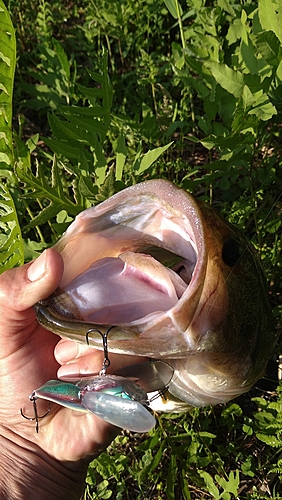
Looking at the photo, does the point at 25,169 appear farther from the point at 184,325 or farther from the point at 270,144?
the point at 270,144

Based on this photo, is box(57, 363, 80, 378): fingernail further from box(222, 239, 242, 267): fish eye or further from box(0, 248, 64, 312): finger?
box(222, 239, 242, 267): fish eye

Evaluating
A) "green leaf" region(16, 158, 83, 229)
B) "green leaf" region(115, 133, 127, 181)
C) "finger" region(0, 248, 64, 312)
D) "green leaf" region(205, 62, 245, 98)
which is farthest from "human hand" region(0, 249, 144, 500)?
"green leaf" region(205, 62, 245, 98)

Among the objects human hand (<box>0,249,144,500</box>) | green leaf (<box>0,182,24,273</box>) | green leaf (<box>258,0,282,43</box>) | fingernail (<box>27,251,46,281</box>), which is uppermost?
green leaf (<box>258,0,282,43</box>)

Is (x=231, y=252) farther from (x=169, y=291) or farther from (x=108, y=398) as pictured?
(x=108, y=398)

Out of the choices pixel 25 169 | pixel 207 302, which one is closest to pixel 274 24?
pixel 25 169

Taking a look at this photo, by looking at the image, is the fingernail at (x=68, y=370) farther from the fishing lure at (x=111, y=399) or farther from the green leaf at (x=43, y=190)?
the green leaf at (x=43, y=190)

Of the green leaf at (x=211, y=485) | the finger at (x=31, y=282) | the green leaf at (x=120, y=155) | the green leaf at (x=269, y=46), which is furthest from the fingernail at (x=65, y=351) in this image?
the green leaf at (x=269, y=46)
